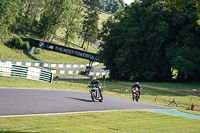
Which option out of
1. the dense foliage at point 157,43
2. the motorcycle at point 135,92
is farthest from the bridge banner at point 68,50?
the motorcycle at point 135,92

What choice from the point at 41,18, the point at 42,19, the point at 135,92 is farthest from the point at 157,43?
the point at 41,18

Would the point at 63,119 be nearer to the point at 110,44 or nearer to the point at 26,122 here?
the point at 26,122

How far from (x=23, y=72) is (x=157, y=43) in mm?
25870

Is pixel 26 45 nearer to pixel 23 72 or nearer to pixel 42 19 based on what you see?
pixel 42 19

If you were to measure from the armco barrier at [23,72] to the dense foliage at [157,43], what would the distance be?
65.9ft

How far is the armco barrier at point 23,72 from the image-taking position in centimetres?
2567

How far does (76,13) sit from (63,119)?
84429 millimetres

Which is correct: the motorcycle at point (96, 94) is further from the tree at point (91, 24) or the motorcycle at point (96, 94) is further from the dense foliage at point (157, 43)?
the tree at point (91, 24)

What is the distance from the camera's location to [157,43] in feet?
151

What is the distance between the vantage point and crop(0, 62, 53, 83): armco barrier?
1011 inches

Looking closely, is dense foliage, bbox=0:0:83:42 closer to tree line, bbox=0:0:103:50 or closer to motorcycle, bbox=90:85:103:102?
tree line, bbox=0:0:103:50

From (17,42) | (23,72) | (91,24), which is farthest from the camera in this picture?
(91,24)

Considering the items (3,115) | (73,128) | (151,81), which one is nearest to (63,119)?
(73,128)

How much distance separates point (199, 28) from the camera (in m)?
42.4
